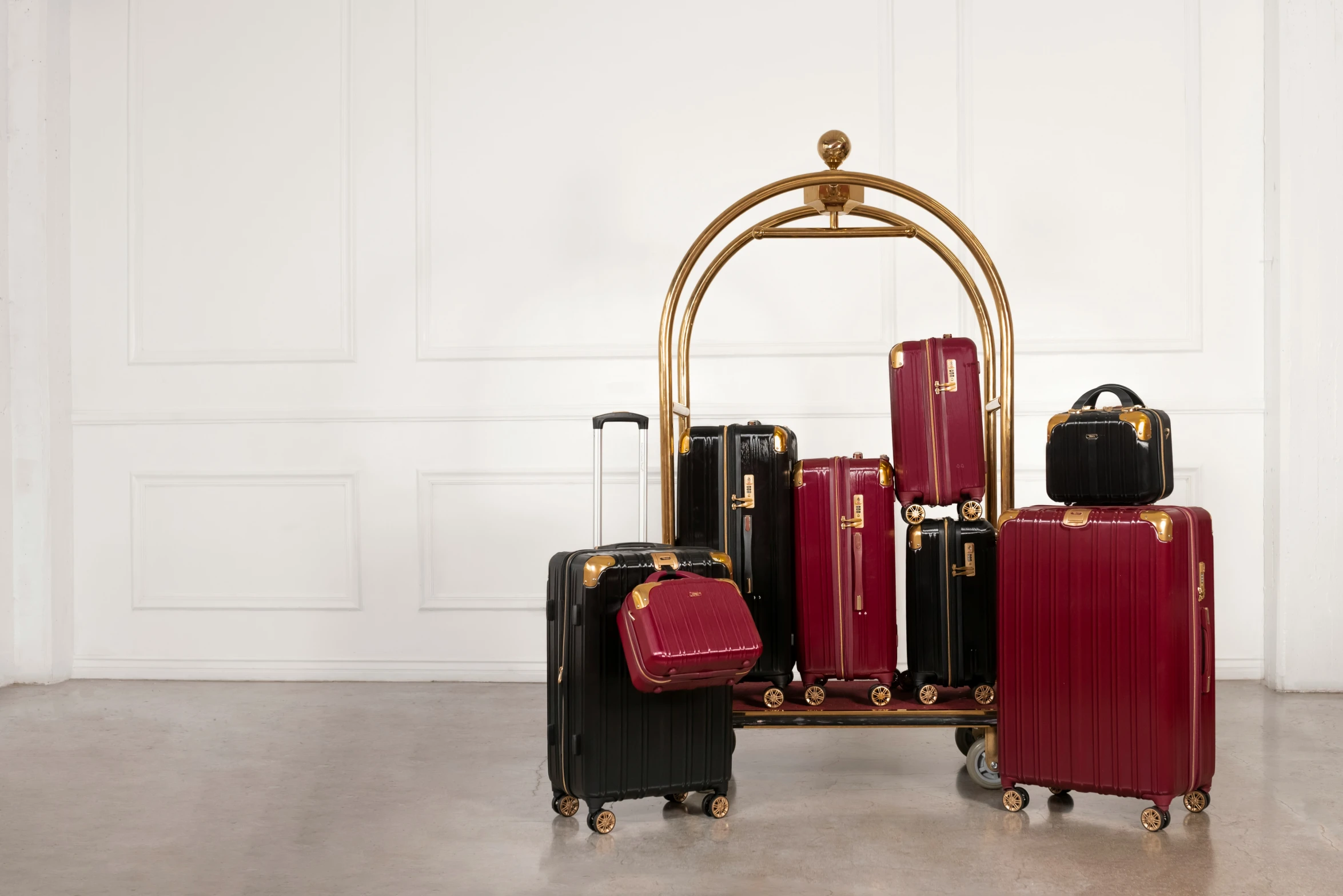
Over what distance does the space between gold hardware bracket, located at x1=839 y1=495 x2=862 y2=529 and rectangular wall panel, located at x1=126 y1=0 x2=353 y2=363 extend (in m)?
2.53

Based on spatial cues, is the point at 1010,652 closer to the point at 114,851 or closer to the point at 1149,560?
the point at 1149,560

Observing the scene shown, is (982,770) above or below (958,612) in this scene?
below

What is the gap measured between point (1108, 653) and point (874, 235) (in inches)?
54.2

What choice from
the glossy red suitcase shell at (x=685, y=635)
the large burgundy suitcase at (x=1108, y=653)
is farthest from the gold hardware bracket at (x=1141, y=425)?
the glossy red suitcase shell at (x=685, y=635)

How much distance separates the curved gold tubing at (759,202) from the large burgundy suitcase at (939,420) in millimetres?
168

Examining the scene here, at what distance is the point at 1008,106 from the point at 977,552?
231cm

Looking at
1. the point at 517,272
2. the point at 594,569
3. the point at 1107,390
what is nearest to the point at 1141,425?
the point at 1107,390

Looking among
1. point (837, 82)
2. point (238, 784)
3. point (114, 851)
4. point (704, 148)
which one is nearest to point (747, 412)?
point (704, 148)

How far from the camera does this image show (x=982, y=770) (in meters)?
2.87

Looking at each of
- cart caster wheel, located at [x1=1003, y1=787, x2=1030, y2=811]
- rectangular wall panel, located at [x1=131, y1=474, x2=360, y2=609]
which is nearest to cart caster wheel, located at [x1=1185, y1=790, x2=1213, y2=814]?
cart caster wheel, located at [x1=1003, y1=787, x2=1030, y2=811]

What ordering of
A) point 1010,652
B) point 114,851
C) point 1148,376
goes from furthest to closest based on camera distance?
point 1148,376 → point 1010,652 → point 114,851

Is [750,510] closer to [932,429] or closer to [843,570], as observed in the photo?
[843,570]

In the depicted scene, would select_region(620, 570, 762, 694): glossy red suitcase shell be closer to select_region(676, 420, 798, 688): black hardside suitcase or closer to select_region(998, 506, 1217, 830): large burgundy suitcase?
select_region(676, 420, 798, 688): black hardside suitcase

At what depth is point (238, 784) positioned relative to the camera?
9.75ft
